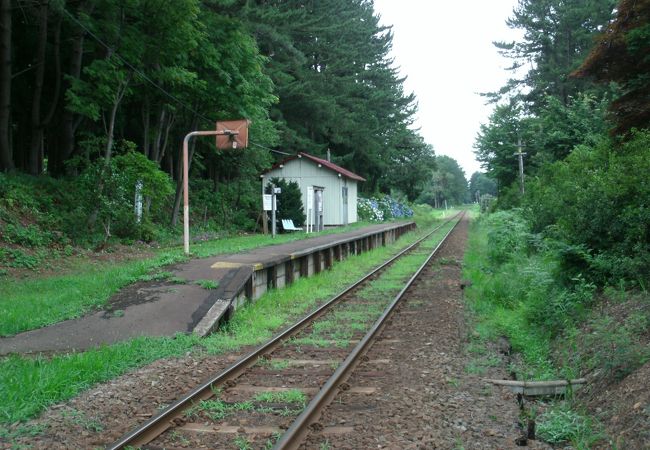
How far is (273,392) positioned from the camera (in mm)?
5672

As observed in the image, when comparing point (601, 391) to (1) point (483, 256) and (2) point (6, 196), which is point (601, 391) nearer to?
(1) point (483, 256)

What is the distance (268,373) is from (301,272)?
314 inches

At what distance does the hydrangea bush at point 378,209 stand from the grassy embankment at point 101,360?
101ft

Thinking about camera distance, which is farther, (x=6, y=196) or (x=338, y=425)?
(x=6, y=196)

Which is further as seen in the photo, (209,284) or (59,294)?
(59,294)

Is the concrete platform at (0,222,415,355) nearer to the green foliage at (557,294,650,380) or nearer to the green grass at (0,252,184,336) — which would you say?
the green grass at (0,252,184,336)

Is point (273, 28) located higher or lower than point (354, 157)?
higher

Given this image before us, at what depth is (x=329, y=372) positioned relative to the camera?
6.31m

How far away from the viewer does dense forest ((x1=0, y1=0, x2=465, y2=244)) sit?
18.4m

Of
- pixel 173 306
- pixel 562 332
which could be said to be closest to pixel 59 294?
pixel 173 306

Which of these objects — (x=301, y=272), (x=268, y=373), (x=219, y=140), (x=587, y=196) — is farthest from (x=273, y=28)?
(x=268, y=373)

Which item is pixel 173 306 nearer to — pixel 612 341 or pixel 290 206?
pixel 612 341

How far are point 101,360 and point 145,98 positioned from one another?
1871 centimetres

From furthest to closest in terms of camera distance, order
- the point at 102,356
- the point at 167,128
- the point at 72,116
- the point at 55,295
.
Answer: the point at 167,128 < the point at 72,116 < the point at 55,295 < the point at 102,356
